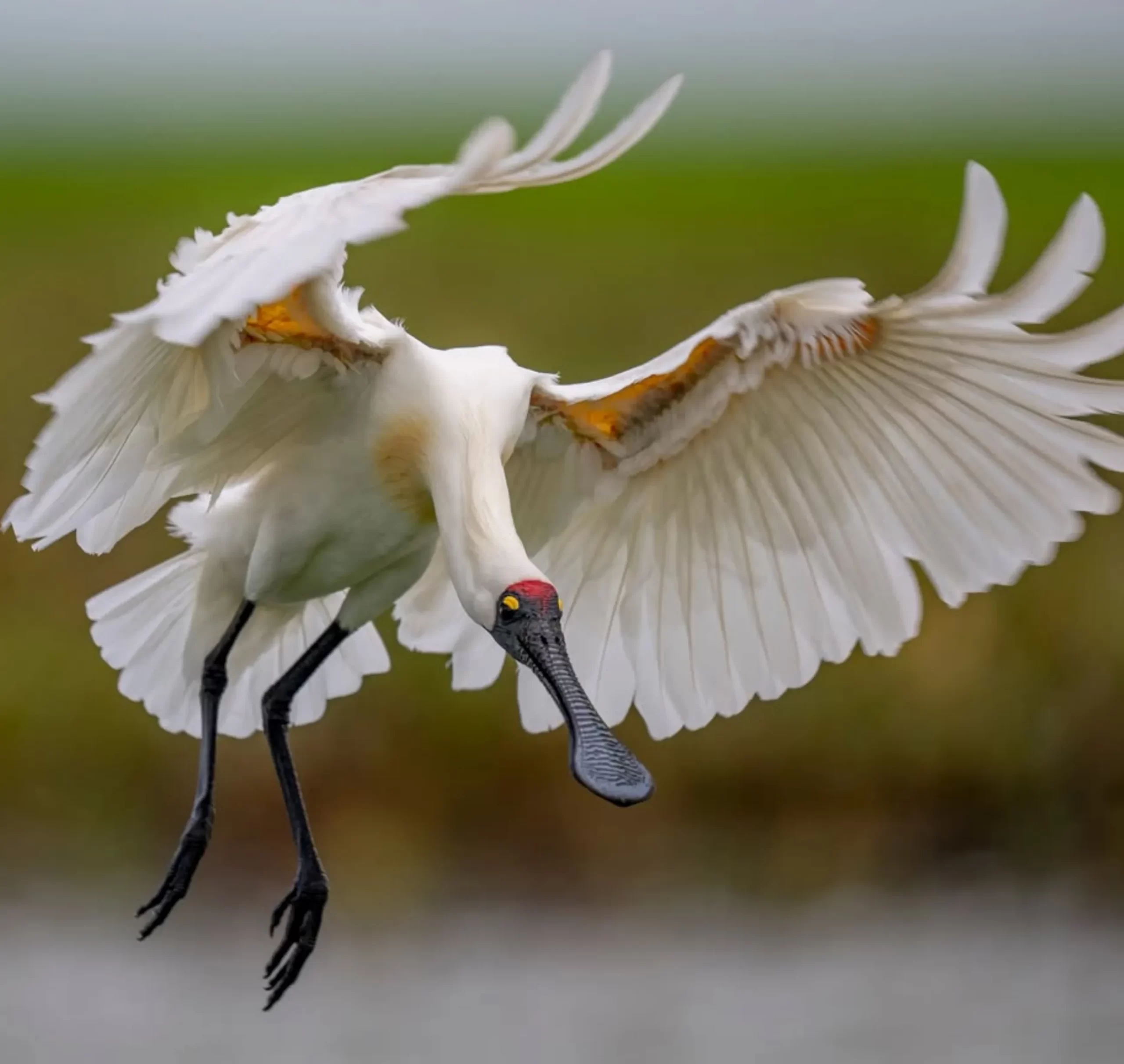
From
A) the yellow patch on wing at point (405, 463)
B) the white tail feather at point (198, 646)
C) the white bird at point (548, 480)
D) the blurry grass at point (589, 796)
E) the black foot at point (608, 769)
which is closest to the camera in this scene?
the black foot at point (608, 769)

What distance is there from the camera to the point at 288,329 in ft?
13.4

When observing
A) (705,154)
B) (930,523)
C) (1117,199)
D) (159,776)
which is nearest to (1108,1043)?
(159,776)

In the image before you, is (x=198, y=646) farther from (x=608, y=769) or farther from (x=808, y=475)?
(x=608, y=769)

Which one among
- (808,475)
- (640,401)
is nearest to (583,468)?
(640,401)

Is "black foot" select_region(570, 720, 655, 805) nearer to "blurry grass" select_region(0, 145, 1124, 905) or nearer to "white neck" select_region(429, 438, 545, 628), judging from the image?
"white neck" select_region(429, 438, 545, 628)

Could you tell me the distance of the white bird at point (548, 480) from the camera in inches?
149

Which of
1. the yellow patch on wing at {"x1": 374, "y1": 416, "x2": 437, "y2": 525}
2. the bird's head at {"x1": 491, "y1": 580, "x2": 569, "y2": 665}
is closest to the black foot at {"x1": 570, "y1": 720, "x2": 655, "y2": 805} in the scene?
the bird's head at {"x1": 491, "y1": 580, "x2": 569, "y2": 665}

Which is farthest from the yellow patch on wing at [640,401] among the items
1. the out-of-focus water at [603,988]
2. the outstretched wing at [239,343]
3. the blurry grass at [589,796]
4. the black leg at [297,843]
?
the out-of-focus water at [603,988]

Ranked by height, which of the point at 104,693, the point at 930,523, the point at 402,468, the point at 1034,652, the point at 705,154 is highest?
the point at 402,468

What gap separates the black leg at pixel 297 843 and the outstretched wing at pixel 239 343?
54 centimetres

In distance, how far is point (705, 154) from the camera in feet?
50.6

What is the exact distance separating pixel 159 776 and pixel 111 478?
12.6ft

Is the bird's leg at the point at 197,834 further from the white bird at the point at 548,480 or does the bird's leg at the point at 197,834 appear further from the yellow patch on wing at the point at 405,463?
the yellow patch on wing at the point at 405,463

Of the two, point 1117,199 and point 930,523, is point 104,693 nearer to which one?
point 930,523
